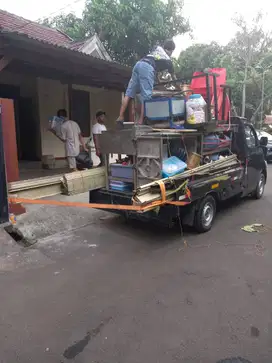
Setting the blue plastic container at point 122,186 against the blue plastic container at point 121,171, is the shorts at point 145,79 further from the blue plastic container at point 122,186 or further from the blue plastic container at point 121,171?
the blue plastic container at point 122,186

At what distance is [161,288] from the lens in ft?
11.3

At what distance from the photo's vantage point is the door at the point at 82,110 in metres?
10.8

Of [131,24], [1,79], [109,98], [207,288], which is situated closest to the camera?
[207,288]

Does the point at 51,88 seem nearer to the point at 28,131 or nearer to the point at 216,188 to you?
the point at 28,131

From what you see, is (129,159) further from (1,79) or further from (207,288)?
(1,79)

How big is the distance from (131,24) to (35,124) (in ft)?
33.6

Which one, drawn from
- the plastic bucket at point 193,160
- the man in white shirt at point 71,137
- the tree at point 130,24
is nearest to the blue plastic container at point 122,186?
the plastic bucket at point 193,160

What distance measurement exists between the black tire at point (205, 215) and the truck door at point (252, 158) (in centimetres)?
165

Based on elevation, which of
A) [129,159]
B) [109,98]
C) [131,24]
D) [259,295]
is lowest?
[259,295]

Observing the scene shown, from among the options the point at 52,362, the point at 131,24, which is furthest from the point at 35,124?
the point at 131,24

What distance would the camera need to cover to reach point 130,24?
674 inches

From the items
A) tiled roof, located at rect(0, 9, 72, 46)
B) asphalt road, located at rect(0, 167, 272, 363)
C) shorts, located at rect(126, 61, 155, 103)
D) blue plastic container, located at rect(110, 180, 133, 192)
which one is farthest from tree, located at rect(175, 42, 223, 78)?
asphalt road, located at rect(0, 167, 272, 363)

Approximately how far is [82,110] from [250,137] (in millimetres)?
6464

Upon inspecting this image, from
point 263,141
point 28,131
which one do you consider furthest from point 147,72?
point 28,131
